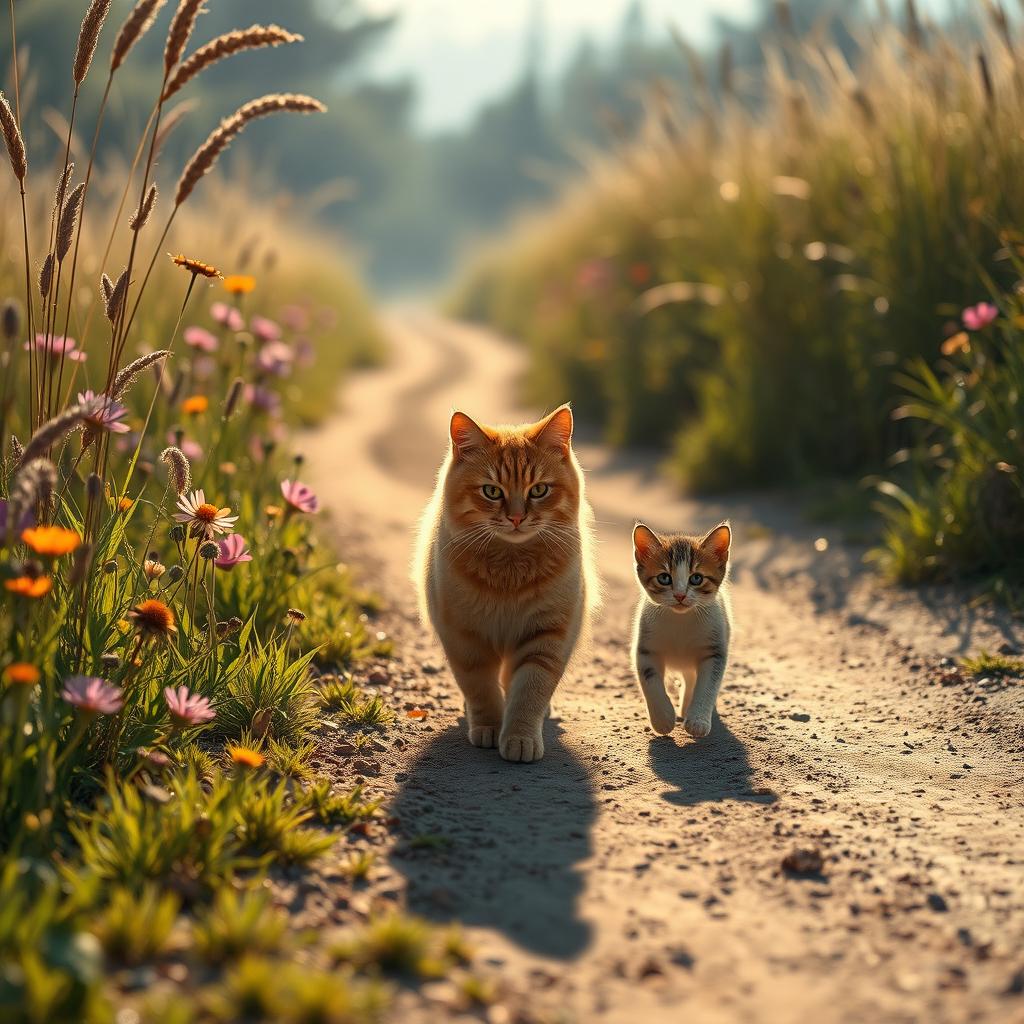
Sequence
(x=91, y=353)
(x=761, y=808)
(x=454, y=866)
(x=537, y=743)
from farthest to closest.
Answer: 1. (x=91, y=353)
2. (x=537, y=743)
3. (x=761, y=808)
4. (x=454, y=866)

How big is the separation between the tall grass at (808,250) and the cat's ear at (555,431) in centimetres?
308

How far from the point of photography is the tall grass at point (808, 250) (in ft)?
22.9

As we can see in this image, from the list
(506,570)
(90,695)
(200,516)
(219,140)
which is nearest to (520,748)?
(506,570)

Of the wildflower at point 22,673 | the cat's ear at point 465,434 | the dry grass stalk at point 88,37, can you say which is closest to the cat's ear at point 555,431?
the cat's ear at point 465,434

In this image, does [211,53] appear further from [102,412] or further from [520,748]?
[520,748]

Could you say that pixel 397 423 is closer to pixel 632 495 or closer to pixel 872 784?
pixel 632 495

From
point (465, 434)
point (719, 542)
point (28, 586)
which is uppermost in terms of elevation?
point (465, 434)

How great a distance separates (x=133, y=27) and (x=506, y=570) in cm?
211

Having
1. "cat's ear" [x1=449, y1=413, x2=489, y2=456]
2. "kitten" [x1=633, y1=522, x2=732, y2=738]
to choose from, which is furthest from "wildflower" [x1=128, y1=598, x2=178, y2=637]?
"kitten" [x1=633, y1=522, x2=732, y2=738]

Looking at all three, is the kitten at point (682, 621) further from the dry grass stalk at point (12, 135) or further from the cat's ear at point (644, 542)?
the dry grass stalk at point (12, 135)

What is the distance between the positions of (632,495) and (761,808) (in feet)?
18.8

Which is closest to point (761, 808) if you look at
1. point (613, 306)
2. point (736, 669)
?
point (736, 669)

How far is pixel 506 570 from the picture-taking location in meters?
4.13

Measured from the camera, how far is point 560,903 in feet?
9.39
